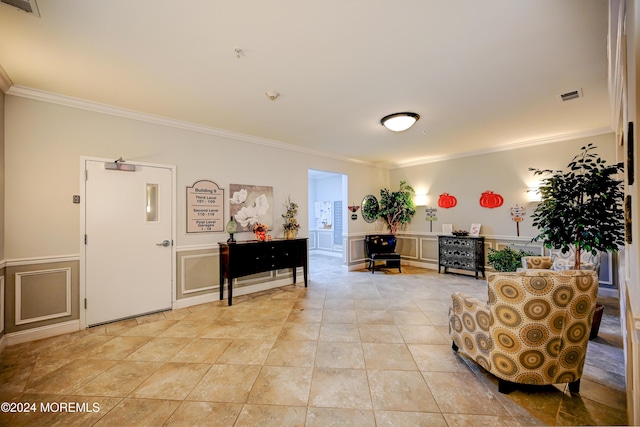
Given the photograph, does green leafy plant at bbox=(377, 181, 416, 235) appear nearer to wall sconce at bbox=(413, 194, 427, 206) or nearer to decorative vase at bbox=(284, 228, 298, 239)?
wall sconce at bbox=(413, 194, 427, 206)

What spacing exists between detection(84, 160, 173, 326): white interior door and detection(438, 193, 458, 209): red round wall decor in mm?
5679

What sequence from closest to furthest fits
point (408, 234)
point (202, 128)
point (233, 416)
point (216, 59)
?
1. point (233, 416)
2. point (216, 59)
3. point (202, 128)
4. point (408, 234)

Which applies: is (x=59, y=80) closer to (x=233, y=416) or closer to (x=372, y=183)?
(x=233, y=416)

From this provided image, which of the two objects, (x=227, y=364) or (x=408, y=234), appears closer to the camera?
(x=227, y=364)

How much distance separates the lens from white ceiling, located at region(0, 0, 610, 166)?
1.78 metres

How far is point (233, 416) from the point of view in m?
1.74

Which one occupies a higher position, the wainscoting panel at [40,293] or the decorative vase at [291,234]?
the decorative vase at [291,234]

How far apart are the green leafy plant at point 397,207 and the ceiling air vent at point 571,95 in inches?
149

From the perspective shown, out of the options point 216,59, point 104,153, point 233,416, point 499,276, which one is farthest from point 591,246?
point 104,153

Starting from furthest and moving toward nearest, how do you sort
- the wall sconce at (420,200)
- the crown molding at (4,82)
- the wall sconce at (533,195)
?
the wall sconce at (420,200), the wall sconce at (533,195), the crown molding at (4,82)

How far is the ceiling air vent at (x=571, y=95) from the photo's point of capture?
293 centimetres

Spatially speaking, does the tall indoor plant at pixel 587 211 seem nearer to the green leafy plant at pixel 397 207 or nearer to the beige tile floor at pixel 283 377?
the beige tile floor at pixel 283 377

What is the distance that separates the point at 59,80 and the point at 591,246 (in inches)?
226

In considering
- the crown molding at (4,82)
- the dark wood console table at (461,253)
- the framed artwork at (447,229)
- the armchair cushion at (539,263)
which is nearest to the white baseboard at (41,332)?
the crown molding at (4,82)
